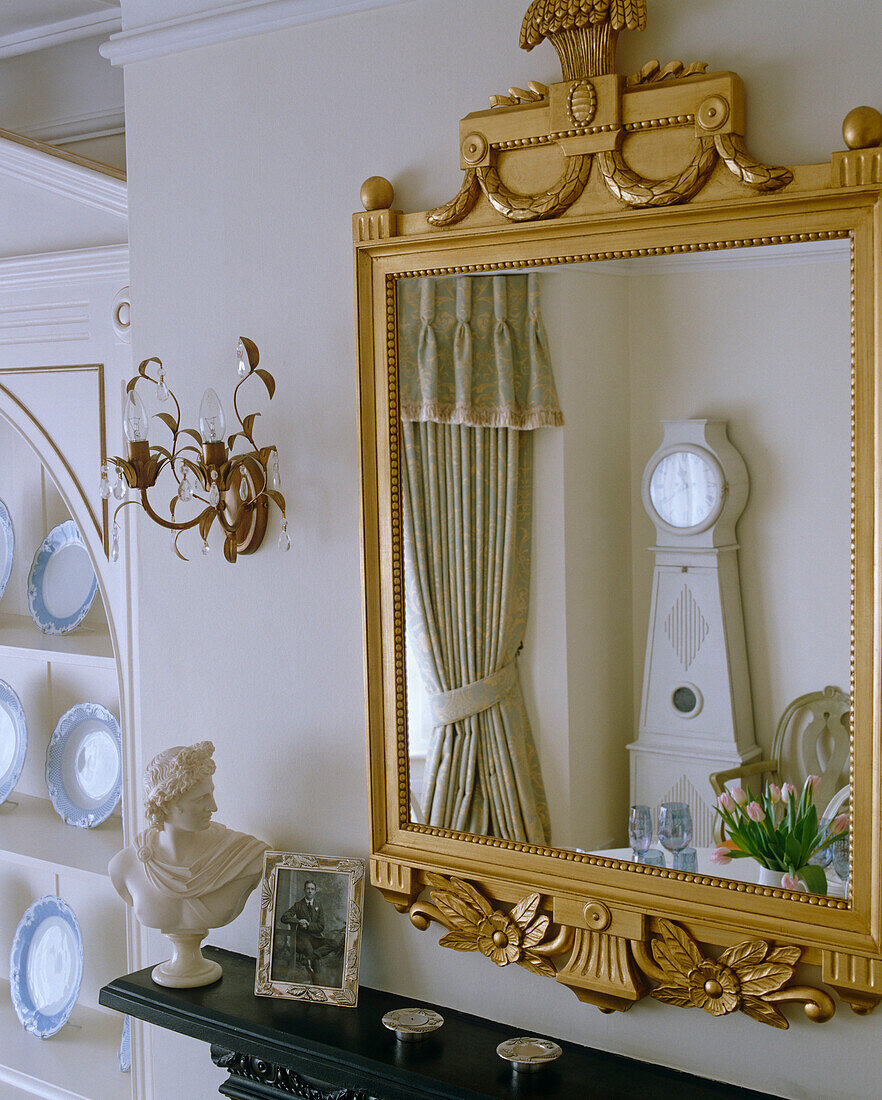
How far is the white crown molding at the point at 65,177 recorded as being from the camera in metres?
2.41

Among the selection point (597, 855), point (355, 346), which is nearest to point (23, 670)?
point (355, 346)

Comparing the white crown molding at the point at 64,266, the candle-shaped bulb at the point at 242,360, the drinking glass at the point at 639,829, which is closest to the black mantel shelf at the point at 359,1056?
the drinking glass at the point at 639,829

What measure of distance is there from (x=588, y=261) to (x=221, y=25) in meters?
0.85

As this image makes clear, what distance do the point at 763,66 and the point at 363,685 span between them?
111 cm

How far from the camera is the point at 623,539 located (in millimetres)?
1568

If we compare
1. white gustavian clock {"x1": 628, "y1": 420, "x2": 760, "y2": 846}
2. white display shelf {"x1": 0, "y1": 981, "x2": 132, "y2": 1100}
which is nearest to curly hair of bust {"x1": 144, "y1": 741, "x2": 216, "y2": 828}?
white gustavian clock {"x1": 628, "y1": 420, "x2": 760, "y2": 846}

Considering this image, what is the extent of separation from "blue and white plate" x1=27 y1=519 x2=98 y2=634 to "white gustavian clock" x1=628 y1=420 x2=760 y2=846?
1.96 meters

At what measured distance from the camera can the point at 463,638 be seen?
1737 millimetres

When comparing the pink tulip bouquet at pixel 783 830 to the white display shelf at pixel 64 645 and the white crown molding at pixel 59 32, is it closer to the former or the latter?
the white display shelf at pixel 64 645

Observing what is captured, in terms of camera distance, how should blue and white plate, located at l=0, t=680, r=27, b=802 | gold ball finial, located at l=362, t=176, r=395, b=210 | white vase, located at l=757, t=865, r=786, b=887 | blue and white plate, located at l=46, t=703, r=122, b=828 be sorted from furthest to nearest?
blue and white plate, located at l=0, t=680, r=27, b=802, blue and white plate, located at l=46, t=703, r=122, b=828, gold ball finial, located at l=362, t=176, r=395, b=210, white vase, located at l=757, t=865, r=786, b=887

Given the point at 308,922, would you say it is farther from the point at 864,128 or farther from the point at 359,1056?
the point at 864,128

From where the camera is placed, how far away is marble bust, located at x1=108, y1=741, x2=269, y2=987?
73.1 inches

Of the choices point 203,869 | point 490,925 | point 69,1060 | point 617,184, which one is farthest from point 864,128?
point 69,1060

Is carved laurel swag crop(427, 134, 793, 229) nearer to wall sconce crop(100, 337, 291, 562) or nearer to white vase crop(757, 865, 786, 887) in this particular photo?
wall sconce crop(100, 337, 291, 562)
